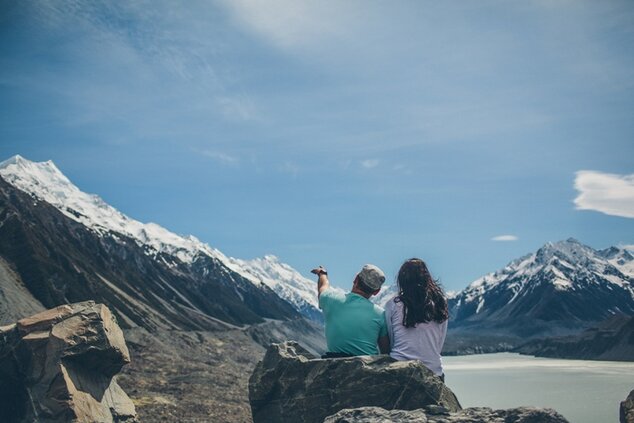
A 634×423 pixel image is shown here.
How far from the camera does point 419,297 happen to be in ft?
33.3

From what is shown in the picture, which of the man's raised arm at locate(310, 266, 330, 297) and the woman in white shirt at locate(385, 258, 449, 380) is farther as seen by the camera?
the man's raised arm at locate(310, 266, 330, 297)

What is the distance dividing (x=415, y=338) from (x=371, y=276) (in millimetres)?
1318

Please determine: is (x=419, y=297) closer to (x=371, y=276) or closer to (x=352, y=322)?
(x=371, y=276)

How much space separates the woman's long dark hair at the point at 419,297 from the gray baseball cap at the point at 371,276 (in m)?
0.41

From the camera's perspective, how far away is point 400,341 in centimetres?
1066

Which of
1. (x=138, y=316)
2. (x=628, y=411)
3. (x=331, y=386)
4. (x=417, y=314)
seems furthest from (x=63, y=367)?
(x=138, y=316)

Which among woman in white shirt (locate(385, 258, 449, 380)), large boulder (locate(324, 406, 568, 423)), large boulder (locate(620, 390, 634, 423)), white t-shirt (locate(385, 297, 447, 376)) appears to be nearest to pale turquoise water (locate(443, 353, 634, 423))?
large boulder (locate(620, 390, 634, 423))

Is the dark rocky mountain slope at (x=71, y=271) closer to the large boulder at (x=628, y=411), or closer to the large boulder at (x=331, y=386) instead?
the large boulder at (x=331, y=386)

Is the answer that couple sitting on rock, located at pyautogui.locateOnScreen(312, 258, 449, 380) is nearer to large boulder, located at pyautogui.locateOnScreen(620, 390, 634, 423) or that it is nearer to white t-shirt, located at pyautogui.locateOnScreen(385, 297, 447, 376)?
white t-shirt, located at pyautogui.locateOnScreen(385, 297, 447, 376)

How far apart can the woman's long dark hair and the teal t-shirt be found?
0.67m

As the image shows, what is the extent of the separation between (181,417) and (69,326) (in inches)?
1396

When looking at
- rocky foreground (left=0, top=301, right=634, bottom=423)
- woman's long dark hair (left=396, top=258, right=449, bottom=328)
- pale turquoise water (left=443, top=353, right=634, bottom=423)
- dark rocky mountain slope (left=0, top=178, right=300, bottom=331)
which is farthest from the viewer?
dark rocky mountain slope (left=0, top=178, right=300, bottom=331)

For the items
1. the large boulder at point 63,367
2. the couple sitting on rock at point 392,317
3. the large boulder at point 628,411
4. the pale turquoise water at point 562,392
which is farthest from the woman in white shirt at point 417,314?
the pale turquoise water at point 562,392

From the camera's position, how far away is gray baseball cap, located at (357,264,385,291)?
34.3 feet
